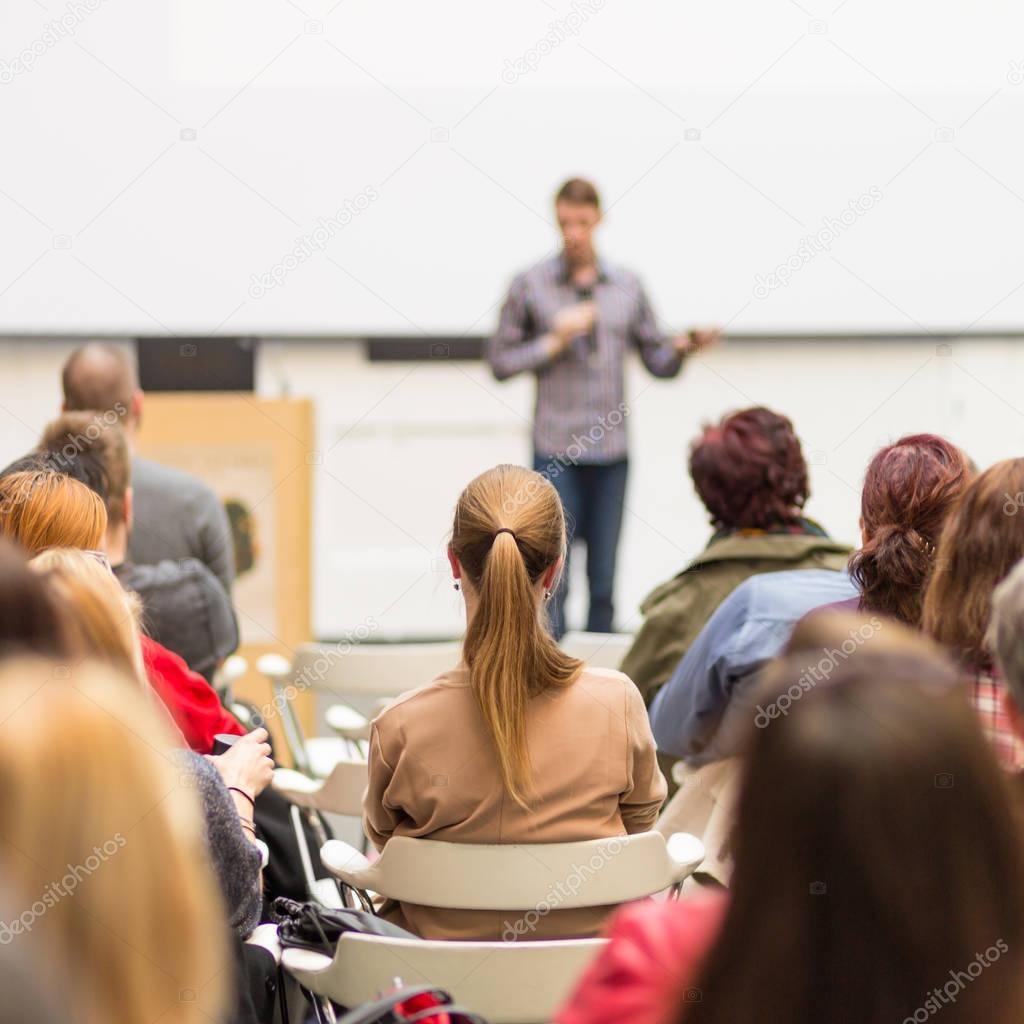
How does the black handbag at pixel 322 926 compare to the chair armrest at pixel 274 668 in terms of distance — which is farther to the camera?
the chair armrest at pixel 274 668

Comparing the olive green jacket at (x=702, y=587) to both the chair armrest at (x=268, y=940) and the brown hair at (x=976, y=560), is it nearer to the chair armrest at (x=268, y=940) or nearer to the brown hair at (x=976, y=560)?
the brown hair at (x=976, y=560)

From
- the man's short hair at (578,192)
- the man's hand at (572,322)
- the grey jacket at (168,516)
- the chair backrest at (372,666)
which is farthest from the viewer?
the man's hand at (572,322)

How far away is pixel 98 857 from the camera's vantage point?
0.91 m

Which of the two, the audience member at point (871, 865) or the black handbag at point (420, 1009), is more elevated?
the audience member at point (871, 865)

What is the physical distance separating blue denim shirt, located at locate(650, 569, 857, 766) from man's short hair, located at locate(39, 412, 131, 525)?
1.16 meters

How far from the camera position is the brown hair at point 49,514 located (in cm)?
215

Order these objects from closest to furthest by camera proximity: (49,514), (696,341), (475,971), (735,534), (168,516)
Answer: (475,971), (49,514), (735,534), (168,516), (696,341)

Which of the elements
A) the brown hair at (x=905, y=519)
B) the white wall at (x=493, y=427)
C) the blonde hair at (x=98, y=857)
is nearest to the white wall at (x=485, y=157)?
the white wall at (x=493, y=427)

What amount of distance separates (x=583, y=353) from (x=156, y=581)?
2.44m

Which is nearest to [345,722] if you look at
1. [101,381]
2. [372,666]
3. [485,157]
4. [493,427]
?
[372,666]

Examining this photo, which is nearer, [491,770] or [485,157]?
[491,770]

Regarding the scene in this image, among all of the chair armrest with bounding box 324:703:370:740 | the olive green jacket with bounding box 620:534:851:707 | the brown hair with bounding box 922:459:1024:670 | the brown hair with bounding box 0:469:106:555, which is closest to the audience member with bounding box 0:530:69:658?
the brown hair with bounding box 0:469:106:555

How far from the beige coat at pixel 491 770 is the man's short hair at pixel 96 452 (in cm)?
94

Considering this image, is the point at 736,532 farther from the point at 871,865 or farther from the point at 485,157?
the point at 485,157
